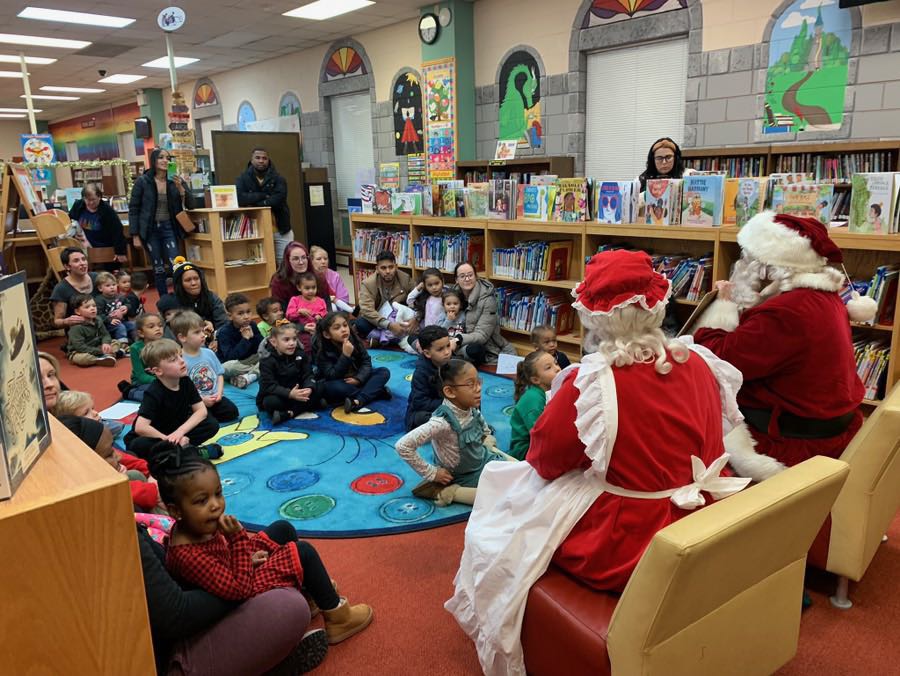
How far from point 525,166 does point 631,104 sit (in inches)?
56.2

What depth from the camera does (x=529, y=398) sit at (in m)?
2.95

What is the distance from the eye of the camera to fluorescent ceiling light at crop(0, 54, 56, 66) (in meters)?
10.9

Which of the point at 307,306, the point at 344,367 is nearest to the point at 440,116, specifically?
the point at 307,306

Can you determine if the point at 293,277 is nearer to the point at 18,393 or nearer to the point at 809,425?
the point at 809,425

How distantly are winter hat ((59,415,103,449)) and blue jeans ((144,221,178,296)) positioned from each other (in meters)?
5.06

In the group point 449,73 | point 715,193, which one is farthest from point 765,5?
point 449,73

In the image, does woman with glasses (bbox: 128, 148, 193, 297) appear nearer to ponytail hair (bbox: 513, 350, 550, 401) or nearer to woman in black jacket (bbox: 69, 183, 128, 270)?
woman in black jacket (bbox: 69, 183, 128, 270)

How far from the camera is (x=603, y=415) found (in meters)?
1.62

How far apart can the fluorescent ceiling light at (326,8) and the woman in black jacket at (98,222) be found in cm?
331

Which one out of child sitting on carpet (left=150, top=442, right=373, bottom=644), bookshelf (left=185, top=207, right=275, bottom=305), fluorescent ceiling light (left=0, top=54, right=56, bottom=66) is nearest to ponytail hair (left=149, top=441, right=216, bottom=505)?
child sitting on carpet (left=150, top=442, right=373, bottom=644)

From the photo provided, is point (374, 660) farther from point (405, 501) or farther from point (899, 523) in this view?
point (899, 523)

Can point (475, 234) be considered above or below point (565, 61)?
below

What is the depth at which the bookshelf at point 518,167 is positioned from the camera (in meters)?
7.35

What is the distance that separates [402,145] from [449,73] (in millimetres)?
1387
